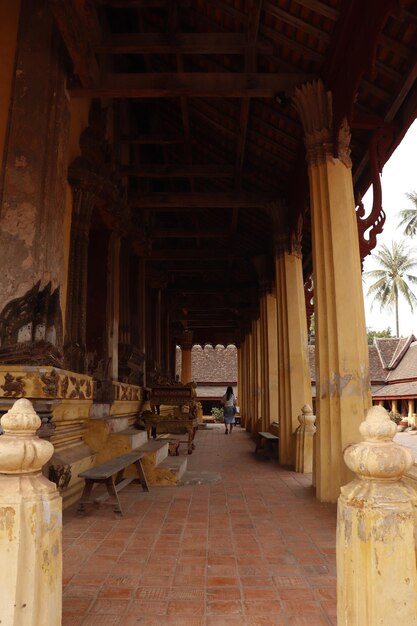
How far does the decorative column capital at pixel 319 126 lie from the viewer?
6.14m

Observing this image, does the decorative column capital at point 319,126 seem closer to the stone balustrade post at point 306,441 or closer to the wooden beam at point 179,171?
the wooden beam at point 179,171

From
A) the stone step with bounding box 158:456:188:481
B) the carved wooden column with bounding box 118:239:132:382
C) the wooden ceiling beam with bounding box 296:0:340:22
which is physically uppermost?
the wooden ceiling beam with bounding box 296:0:340:22

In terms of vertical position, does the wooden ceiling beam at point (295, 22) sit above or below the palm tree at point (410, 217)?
below

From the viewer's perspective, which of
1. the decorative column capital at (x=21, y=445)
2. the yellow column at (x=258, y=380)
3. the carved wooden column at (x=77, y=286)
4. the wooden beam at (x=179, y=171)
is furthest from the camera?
the yellow column at (x=258, y=380)

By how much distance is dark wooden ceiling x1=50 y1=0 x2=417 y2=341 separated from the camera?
5273 mm

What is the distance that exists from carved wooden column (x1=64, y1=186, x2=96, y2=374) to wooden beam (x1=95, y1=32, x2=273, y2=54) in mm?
1755

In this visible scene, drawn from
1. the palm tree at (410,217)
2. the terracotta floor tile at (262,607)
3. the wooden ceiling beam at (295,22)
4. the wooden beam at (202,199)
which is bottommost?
the terracotta floor tile at (262,607)

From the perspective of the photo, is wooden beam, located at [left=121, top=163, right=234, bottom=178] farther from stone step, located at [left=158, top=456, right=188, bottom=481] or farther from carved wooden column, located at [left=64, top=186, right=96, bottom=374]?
stone step, located at [left=158, top=456, right=188, bottom=481]

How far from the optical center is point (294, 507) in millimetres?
5516

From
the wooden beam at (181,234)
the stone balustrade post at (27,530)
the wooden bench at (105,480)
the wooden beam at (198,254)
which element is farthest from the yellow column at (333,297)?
the wooden beam at (198,254)

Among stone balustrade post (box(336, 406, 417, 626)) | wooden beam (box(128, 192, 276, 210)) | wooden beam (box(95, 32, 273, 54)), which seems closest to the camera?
stone balustrade post (box(336, 406, 417, 626))

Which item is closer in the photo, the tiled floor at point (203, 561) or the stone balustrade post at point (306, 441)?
the tiled floor at point (203, 561)

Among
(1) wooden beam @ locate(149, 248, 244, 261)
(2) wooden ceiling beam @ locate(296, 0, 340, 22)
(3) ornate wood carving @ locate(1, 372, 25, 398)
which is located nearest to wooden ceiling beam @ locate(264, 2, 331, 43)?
(2) wooden ceiling beam @ locate(296, 0, 340, 22)

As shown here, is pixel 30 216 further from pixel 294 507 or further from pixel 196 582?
pixel 294 507
